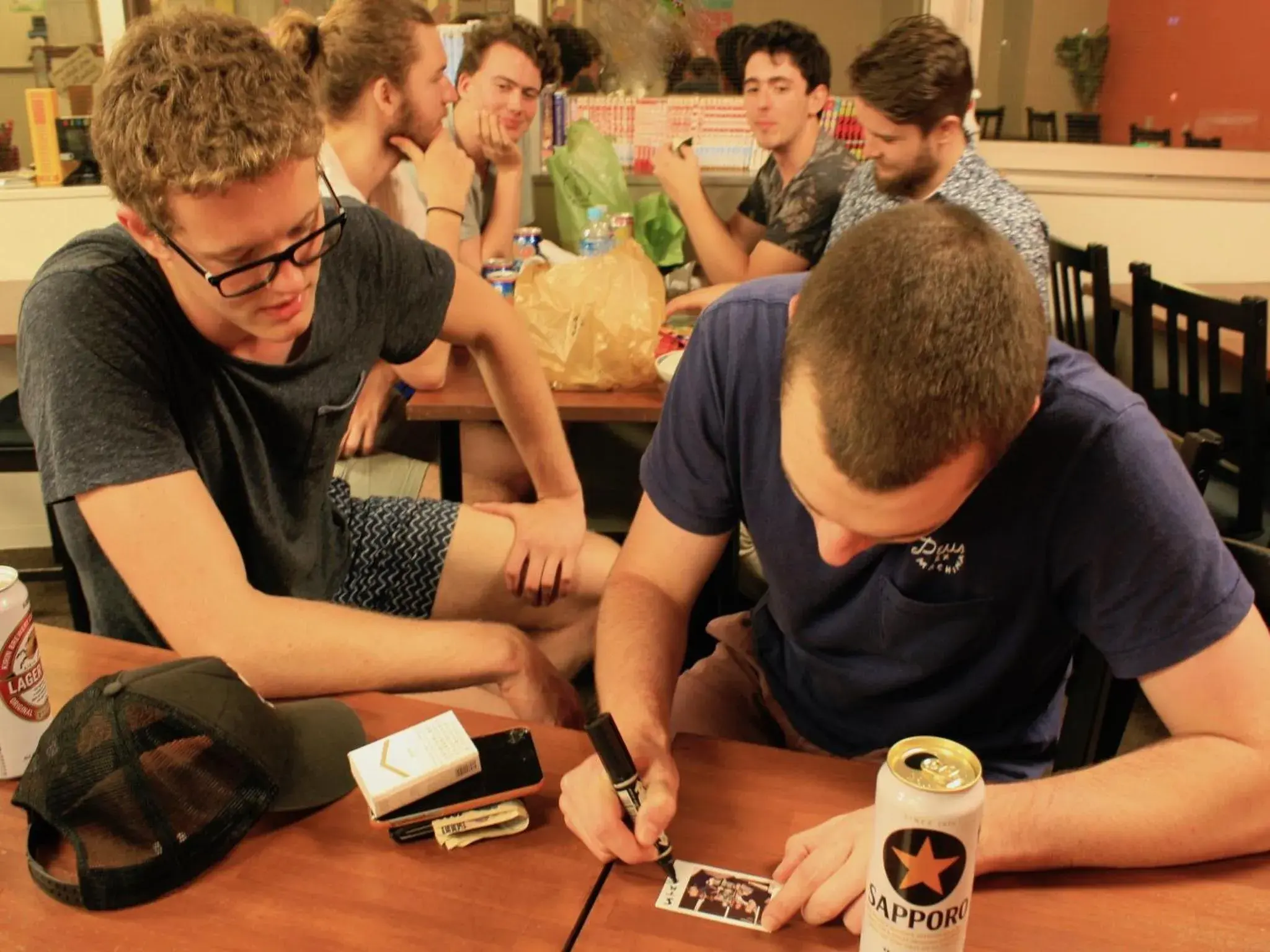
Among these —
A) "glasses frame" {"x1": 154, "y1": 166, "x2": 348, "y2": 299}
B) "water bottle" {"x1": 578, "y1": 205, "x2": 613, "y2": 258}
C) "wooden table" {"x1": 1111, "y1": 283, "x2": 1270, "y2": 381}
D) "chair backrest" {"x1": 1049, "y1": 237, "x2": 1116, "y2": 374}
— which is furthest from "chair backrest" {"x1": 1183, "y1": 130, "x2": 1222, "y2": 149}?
"glasses frame" {"x1": 154, "y1": 166, "x2": 348, "y2": 299}

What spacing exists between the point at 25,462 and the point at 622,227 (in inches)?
73.1

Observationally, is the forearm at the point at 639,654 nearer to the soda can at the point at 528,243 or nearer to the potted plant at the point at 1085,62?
the soda can at the point at 528,243

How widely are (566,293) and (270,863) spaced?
1.56 m

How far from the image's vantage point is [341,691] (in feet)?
3.80

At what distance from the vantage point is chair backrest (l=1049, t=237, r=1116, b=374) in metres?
2.82

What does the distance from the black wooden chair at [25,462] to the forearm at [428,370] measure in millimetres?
901

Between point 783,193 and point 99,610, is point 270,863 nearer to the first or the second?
point 99,610

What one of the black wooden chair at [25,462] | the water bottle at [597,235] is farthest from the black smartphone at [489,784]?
the water bottle at [597,235]

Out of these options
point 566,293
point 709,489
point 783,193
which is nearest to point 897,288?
point 709,489

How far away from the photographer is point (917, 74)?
2.58 metres

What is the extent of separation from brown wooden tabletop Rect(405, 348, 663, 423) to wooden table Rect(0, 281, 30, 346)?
3.77 feet

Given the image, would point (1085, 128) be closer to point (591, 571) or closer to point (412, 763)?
point (591, 571)

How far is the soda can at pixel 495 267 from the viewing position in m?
2.90

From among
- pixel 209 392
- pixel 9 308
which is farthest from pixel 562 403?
pixel 9 308
